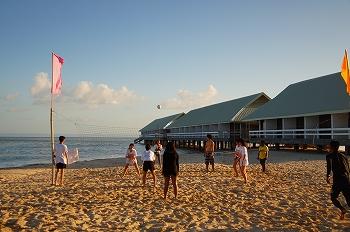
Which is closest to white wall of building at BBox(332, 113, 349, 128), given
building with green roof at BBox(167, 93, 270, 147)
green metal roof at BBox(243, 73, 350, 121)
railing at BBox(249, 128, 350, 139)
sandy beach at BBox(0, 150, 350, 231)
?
railing at BBox(249, 128, 350, 139)

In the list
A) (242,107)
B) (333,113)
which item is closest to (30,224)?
(333,113)

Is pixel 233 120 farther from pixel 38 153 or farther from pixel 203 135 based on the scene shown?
pixel 38 153

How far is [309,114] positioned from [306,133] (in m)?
1.33

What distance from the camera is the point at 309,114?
24.3m

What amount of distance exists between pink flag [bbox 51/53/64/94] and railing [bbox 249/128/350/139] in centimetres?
1578

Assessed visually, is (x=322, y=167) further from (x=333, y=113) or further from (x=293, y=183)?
(x=333, y=113)

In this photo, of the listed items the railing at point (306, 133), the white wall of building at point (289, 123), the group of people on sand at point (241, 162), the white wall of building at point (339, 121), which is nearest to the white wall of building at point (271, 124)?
the railing at point (306, 133)

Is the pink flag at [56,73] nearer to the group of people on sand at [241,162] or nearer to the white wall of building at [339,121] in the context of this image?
the group of people on sand at [241,162]

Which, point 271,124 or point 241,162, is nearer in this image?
point 241,162

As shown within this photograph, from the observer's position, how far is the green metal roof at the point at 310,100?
22933 mm

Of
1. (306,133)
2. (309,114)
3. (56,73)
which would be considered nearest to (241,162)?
(56,73)

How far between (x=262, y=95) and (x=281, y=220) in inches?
1229

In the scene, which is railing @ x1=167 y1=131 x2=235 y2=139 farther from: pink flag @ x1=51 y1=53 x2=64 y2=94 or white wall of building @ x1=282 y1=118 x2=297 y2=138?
pink flag @ x1=51 y1=53 x2=64 y2=94

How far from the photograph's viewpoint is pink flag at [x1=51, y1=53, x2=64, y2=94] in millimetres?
10883
